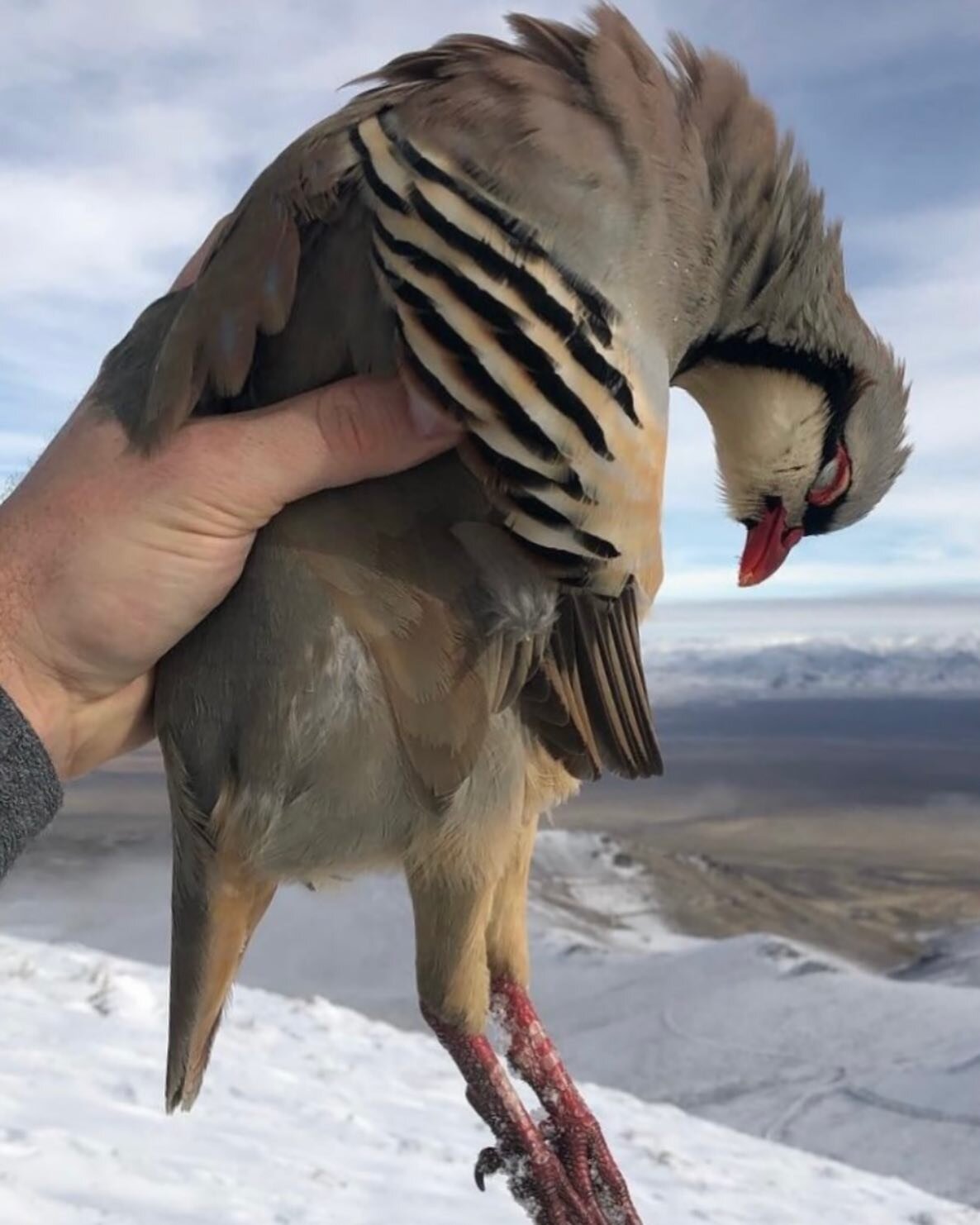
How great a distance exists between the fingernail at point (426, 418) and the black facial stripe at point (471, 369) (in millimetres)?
48

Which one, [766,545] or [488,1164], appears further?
[766,545]

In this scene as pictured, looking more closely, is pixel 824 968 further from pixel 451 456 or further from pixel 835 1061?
pixel 451 456

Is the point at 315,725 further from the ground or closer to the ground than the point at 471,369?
closer to the ground

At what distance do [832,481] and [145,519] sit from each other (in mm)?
1049

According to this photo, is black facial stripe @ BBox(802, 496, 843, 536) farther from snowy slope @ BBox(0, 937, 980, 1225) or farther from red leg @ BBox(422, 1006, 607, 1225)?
snowy slope @ BBox(0, 937, 980, 1225)

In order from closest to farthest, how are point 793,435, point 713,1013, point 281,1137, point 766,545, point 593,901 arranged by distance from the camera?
point 793,435
point 766,545
point 281,1137
point 713,1013
point 593,901

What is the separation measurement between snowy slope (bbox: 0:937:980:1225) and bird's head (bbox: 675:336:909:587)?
2.73 metres

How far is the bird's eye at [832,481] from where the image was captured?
190cm

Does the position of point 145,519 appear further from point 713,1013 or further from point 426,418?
point 713,1013

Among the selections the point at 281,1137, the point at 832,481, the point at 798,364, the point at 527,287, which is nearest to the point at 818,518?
the point at 832,481

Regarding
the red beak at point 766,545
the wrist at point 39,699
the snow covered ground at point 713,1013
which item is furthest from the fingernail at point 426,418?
the snow covered ground at point 713,1013

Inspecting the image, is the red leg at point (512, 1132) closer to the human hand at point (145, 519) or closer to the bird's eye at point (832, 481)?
the human hand at point (145, 519)

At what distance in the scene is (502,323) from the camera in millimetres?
1260

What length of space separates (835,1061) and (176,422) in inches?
371
